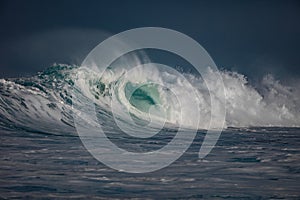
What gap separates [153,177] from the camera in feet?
77.6

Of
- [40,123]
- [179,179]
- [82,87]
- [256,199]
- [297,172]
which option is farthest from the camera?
[82,87]

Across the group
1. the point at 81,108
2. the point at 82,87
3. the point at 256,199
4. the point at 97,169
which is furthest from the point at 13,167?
the point at 82,87

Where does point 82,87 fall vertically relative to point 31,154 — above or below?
above

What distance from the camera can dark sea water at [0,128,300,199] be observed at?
1891 centimetres

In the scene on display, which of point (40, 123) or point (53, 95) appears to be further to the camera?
point (53, 95)

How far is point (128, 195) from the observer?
18.6m

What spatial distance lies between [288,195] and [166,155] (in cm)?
1620

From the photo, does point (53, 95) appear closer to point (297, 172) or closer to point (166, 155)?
point (166, 155)

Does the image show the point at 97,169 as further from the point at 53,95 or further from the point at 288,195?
the point at 53,95

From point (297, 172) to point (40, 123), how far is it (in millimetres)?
41824

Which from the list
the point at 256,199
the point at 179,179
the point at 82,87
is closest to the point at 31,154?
the point at 179,179

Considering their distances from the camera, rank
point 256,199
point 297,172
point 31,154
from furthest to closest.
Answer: point 31,154 < point 297,172 < point 256,199

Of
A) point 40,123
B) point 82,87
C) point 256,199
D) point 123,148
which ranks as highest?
point 82,87

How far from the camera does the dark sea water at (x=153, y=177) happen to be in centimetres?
1891
